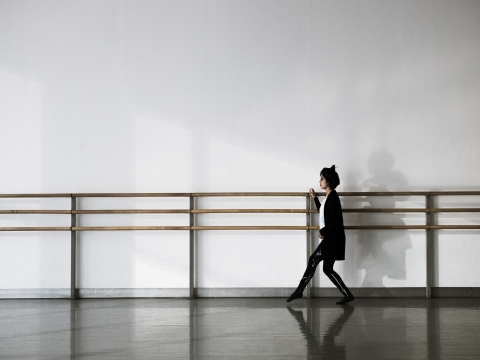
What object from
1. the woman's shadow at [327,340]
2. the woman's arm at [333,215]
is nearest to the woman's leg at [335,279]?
the woman's arm at [333,215]

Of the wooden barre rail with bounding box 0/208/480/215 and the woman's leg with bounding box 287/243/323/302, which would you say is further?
the wooden barre rail with bounding box 0/208/480/215

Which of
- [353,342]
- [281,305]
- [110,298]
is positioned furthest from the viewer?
[110,298]

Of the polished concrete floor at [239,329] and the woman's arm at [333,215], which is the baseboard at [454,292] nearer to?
the polished concrete floor at [239,329]

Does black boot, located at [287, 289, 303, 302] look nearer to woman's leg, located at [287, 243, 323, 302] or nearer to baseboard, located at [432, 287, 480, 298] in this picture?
woman's leg, located at [287, 243, 323, 302]

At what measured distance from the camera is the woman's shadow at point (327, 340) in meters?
3.68

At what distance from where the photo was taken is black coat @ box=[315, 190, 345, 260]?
5.64 metres

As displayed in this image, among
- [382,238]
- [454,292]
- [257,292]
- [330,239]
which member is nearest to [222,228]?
[257,292]

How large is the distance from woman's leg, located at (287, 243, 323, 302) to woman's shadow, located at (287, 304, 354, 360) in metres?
0.51

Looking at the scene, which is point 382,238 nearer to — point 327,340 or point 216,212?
point 216,212

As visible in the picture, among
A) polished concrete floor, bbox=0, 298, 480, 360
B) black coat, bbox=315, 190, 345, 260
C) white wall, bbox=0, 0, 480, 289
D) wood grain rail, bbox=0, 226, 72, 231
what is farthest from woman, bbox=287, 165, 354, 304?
wood grain rail, bbox=0, 226, 72, 231

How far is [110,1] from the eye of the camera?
20.8 ft

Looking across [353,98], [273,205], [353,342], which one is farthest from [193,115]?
[353,342]

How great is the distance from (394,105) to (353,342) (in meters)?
3.15

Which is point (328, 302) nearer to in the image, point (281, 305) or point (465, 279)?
point (281, 305)
